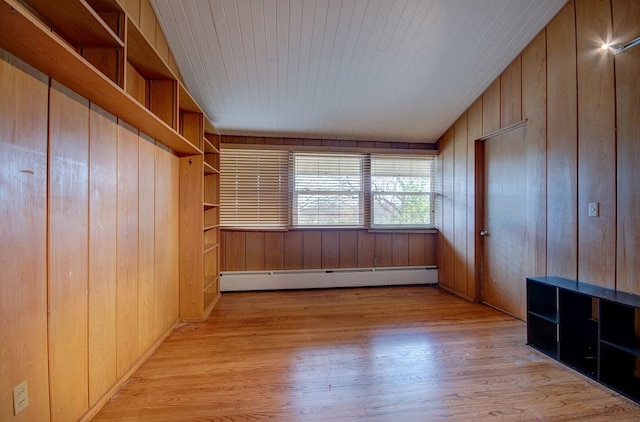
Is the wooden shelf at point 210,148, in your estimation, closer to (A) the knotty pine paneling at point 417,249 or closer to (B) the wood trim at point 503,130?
(A) the knotty pine paneling at point 417,249

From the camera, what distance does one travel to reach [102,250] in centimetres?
180

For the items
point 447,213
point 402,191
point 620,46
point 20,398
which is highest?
point 620,46

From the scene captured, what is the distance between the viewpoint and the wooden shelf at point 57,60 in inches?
38.3

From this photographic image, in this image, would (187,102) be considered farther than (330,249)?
No

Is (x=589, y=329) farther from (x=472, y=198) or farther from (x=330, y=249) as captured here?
(x=330, y=249)

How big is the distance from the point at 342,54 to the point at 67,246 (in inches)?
106

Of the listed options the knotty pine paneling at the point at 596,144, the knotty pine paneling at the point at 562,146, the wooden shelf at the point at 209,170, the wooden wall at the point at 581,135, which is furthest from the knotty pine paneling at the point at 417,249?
the wooden shelf at the point at 209,170

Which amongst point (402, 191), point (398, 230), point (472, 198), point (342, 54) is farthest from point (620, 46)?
point (398, 230)

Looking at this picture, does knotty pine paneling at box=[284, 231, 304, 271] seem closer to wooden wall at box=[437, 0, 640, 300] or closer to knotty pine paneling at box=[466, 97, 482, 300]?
knotty pine paneling at box=[466, 97, 482, 300]

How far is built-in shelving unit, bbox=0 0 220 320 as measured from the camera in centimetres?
112

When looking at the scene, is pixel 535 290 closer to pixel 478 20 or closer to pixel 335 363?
pixel 335 363

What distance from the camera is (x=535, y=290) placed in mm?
2562

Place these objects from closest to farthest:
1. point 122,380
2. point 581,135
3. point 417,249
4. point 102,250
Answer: point 102,250
point 122,380
point 581,135
point 417,249

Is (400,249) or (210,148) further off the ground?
(210,148)
